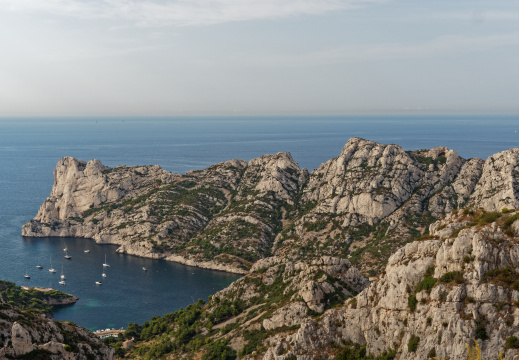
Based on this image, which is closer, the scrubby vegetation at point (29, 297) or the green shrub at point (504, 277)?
the green shrub at point (504, 277)

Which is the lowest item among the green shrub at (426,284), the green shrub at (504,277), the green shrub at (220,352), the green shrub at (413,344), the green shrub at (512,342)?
the green shrub at (220,352)

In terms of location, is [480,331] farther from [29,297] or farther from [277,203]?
[277,203]

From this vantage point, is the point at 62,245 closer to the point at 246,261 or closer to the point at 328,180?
the point at 246,261

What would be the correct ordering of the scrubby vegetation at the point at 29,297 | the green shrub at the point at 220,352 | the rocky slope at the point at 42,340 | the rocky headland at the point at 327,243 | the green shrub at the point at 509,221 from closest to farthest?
the rocky slope at the point at 42,340 → the rocky headland at the point at 327,243 → the green shrub at the point at 509,221 → the green shrub at the point at 220,352 → the scrubby vegetation at the point at 29,297

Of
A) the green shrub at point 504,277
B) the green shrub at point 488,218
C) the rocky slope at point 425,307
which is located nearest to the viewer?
the rocky slope at point 425,307

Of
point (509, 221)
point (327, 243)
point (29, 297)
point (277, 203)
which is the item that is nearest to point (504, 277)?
point (509, 221)

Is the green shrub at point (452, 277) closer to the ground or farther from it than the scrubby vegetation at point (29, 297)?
farther from it

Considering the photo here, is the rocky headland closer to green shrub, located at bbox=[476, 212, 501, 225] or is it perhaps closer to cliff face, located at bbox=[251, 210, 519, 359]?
cliff face, located at bbox=[251, 210, 519, 359]

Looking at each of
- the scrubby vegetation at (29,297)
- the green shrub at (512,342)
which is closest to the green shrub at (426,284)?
the green shrub at (512,342)

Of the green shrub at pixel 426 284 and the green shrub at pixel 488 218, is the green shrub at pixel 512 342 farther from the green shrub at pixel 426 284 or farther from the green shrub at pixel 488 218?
the green shrub at pixel 488 218
